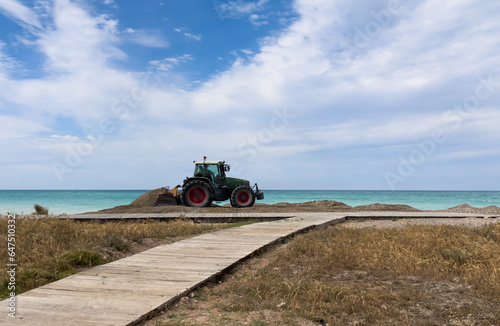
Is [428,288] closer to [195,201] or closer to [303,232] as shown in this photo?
[303,232]

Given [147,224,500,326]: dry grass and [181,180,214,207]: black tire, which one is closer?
[147,224,500,326]: dry grass

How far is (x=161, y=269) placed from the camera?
4.57 meters

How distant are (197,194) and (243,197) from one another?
2.01 metres

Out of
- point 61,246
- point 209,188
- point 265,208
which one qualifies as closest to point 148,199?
point 209,188

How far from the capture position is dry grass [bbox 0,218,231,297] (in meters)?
4.32

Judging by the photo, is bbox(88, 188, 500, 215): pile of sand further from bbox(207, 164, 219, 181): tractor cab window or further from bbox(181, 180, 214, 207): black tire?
bbox(207, 164, 219, 181): tractor cab window

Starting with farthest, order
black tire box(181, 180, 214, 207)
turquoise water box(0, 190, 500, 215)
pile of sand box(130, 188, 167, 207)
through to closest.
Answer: turquoise water box(0, 190, 500, 215) < pile of sand box(130, 188, 167, 207) < black tire box(181, 180, 214, 207)

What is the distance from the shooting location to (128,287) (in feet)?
12.3

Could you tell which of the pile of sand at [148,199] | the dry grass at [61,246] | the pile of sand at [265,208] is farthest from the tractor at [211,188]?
the dry grass at [61,246]

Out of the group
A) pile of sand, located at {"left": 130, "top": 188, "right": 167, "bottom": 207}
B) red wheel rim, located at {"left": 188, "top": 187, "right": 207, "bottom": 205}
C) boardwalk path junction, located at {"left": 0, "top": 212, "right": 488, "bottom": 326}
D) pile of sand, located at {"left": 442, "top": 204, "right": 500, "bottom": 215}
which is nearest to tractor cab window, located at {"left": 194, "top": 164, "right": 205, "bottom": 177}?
red wheel rim, located at {"left": 188, "top": 187, "right": 207, "bottom": 205}

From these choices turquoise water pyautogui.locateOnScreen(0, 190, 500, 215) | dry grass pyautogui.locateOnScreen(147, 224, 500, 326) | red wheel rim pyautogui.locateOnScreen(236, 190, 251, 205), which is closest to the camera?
dry grass pyautogui.locateOnScreen(147, 224, 500, 326)

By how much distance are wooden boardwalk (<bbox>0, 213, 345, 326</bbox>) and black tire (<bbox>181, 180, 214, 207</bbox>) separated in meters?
8.83

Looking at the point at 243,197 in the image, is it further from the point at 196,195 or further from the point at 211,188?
the point at 196,195

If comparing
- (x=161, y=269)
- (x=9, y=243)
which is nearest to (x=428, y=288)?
(x=161, y=269)
